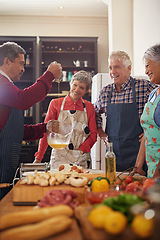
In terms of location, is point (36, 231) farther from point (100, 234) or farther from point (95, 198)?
point (95, 198)

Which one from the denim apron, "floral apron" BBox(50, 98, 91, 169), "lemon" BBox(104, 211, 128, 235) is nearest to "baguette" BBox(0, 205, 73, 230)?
"lemon" BBox(104, 211, 128, 235)

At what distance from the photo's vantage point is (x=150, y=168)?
1.77m

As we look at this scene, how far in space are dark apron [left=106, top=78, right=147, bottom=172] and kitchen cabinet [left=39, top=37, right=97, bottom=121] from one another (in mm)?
3121

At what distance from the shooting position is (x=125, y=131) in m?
2.42

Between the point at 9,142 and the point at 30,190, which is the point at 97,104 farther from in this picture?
the point at 30,190

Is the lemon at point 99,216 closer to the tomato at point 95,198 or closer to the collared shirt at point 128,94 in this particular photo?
the tomato at point 95,198

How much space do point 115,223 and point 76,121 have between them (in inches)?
70.3

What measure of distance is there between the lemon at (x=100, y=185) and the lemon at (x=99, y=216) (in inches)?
16.9

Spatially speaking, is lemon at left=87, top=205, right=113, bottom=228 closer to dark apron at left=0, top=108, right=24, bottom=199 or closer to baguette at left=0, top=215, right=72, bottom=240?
baguette at left=0, top=215, right=72, bottom=240

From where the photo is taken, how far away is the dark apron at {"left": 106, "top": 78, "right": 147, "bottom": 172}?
7.73 ft

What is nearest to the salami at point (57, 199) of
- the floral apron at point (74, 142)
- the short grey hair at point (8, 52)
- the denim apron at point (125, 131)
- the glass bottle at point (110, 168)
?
the glass bottle at point (110, 168)

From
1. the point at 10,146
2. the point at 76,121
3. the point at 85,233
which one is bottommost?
the point at 85,233

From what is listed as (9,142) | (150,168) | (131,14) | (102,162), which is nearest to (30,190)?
(9,142)

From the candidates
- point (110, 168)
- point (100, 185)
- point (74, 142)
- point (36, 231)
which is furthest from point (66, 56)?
point (36, 231)
